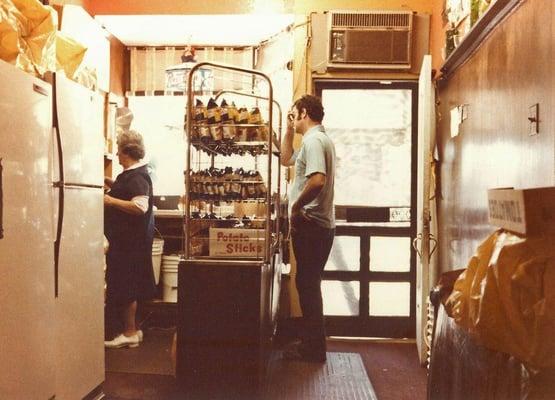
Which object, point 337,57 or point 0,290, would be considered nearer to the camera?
point 0,290

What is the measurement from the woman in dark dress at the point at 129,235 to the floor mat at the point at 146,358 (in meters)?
0.13

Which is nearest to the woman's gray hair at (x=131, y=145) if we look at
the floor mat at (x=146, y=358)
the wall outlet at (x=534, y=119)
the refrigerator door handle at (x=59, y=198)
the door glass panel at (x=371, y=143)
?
the floor mat at (x=146, y=358)

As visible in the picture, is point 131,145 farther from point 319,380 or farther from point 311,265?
point 319,380

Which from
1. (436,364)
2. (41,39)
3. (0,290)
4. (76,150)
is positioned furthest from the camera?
(76,150)

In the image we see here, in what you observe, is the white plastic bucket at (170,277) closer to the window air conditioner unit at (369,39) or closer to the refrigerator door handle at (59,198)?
the window air conditioner unit at (369,39)

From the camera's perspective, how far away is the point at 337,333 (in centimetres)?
474

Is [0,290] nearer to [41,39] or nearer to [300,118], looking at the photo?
[41,39]

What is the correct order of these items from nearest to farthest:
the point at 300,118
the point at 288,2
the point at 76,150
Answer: the point at 76,150
the point at 300,118
the point at 288,2

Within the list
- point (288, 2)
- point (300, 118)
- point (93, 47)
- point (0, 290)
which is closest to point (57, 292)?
point (0, 290)

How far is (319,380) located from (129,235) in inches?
64.1

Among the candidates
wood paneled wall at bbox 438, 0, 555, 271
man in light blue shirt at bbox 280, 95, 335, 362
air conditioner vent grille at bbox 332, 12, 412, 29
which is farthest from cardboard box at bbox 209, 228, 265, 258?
air conditioner vent grille at bbox 332, 12, 412, 29

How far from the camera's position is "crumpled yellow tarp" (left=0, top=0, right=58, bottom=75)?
92.6 inches

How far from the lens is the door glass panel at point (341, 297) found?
15.6 ft

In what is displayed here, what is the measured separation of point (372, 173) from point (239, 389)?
93.1 inches
